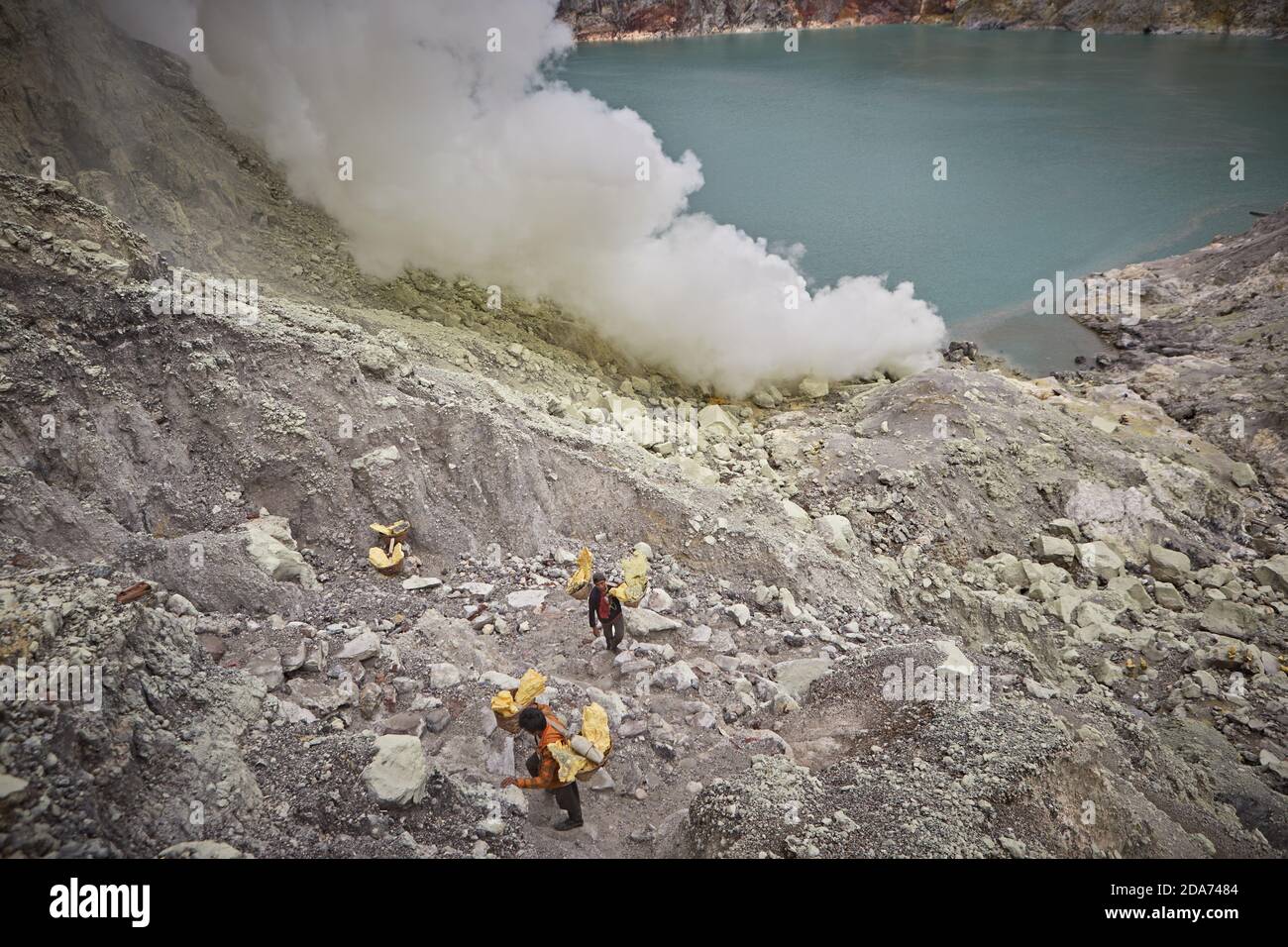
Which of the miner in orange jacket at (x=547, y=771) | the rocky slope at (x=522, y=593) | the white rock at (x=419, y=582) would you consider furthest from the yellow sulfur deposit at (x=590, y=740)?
the white rock at (x=419, y=582)

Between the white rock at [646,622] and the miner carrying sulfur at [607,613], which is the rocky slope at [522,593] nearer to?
the white rock at [646,622]

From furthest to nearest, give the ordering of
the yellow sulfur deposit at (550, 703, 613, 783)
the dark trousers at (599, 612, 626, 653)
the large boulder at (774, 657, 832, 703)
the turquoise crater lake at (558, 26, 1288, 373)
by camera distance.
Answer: the turquoise crater lake at (558, 26, 1288, 373) → the large boulder at (774, 657, 832, 703) → the dark trousers at (599, 612, 626, 653) → the yellow sulfur deposit at (550, 703, 613, 783)

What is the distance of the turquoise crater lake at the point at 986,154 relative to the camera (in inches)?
899

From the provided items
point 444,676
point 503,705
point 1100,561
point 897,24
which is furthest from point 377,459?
point 897,24

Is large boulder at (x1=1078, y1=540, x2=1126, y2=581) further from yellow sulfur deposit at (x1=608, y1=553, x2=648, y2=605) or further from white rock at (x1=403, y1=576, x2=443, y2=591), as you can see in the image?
white rock at (x1=403, y1=576, x2=443, y2=591)

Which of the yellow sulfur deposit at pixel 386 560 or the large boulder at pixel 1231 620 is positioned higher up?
the yellow sulfur deposit at pixel 386 560

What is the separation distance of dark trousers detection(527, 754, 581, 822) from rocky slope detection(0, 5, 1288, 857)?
6.5 inches

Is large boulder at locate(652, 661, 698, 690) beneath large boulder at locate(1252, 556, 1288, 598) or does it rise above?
above

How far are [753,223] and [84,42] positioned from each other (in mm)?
17661

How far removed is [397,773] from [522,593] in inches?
110

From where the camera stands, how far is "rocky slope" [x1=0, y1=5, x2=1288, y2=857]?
4363 millimetres

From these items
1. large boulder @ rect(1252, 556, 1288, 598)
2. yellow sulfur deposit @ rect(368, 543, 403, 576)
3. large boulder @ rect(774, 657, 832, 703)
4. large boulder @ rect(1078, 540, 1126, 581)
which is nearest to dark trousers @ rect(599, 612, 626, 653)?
large boulder @ rect(774, 657, 832, 703)

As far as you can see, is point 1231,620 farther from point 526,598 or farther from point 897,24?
point 897,24
